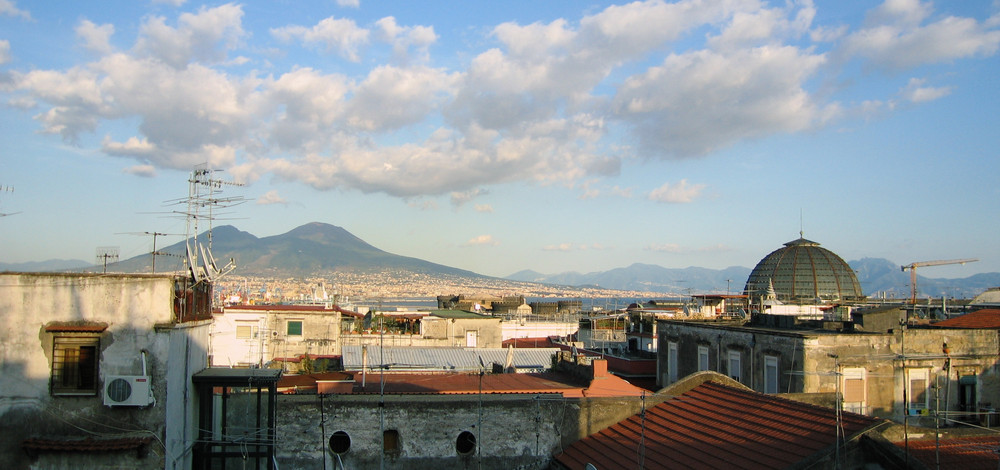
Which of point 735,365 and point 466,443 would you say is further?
point 735,365

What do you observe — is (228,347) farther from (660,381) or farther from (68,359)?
(68,359)

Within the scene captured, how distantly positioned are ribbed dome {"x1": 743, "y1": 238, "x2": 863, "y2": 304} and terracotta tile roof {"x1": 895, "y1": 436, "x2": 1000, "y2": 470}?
200ft

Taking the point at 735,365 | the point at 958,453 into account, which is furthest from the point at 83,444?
the point at 735,365

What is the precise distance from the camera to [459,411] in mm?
19812

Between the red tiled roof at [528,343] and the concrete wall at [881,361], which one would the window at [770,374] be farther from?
the red tiled roof at [528,343]

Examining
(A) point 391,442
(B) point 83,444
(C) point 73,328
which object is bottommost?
(A) point 391,442

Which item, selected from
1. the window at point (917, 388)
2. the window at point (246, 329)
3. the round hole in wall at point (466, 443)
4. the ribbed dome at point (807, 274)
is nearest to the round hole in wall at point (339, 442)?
the round hole in wall at point (466, 443)

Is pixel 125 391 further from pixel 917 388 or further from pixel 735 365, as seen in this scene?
pixel 917 388

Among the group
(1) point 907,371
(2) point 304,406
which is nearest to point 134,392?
(2) point 304,406

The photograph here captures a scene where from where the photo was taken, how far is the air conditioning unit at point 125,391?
15.6 m

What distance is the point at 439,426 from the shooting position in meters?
19.7

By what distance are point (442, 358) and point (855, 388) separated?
1886 centimetres

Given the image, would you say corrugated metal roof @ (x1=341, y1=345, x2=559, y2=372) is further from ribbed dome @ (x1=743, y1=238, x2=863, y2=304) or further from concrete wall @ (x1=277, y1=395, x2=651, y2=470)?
ribbed dome @ (x1=743, y1=238, x2=863, y2=304)

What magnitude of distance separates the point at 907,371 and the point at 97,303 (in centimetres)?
2401
